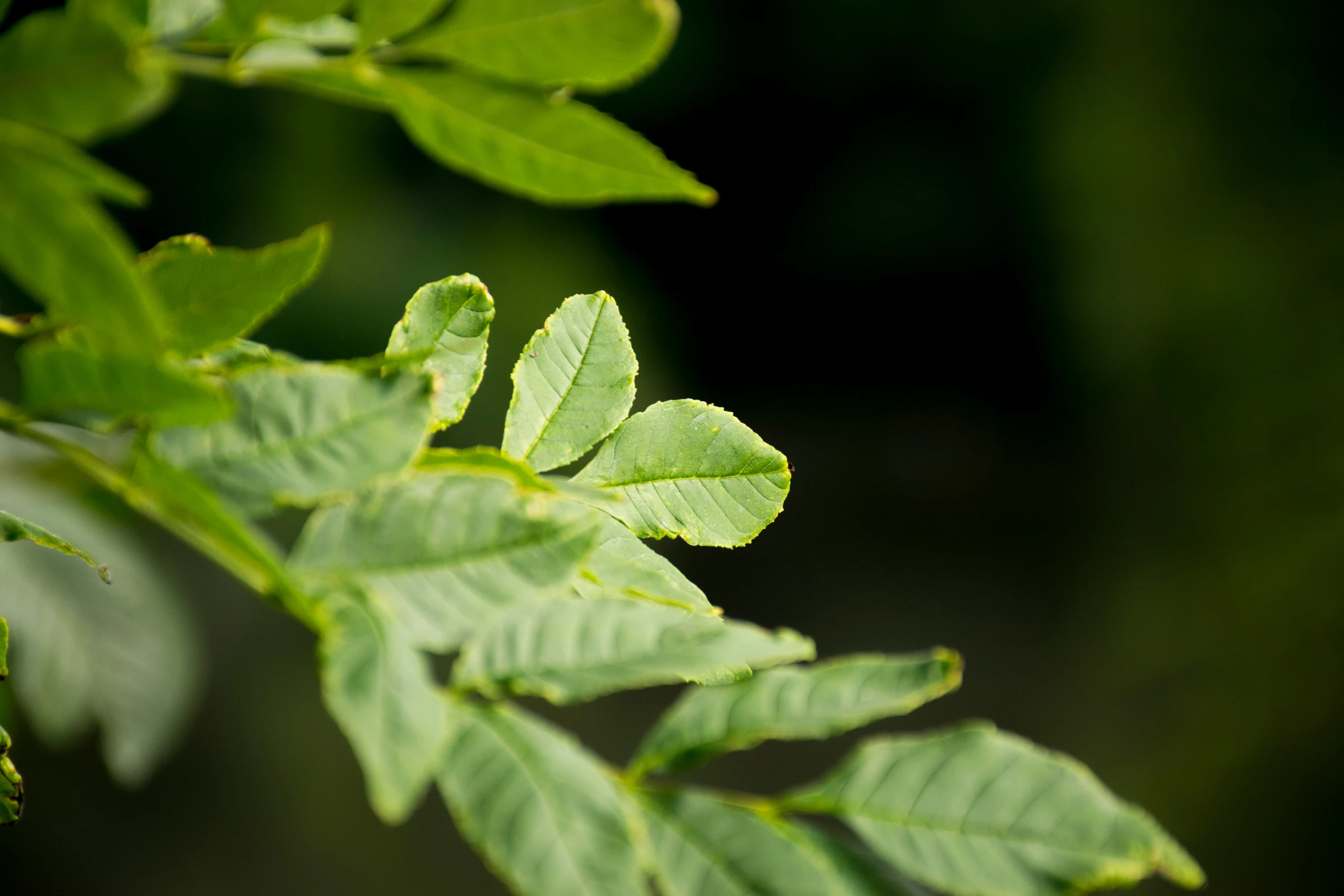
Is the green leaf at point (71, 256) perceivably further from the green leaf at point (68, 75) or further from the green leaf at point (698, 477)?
the green leaf at point (698, 477)

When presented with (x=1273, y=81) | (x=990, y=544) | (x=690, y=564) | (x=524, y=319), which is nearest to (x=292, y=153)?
(x=524, y=319)

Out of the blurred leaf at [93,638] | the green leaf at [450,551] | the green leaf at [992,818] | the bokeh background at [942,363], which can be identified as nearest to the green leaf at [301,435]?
the green leaf at [450,551]

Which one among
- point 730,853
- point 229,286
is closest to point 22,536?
point 229,286

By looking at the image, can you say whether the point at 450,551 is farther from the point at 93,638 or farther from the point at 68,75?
the point at 93,638

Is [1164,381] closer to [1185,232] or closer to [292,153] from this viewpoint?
[1185,232]

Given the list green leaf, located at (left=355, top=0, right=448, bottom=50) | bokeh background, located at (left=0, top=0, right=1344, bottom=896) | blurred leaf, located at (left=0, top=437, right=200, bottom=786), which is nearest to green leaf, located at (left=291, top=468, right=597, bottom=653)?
green leaf, located at (left=355, top=0, right=448, bottom=50)

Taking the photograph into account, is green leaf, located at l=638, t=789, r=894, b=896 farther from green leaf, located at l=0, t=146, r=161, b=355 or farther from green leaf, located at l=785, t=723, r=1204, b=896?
green leaf, located at l=0, t=146, r=161, b=355
